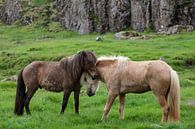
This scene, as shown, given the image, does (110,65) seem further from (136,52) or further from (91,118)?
(136,52)

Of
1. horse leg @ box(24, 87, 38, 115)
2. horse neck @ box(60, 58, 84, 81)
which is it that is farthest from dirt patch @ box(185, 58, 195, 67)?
horse leg @ box(24, 87, 38, 115)

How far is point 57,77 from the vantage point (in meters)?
17.3

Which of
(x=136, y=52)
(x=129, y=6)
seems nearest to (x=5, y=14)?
(x=129, y=6)

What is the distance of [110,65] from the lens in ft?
54.2

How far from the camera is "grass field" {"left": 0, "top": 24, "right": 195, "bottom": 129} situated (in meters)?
15.3

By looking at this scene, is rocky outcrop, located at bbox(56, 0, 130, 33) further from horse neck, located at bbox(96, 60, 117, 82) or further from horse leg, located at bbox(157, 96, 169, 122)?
horse leg, located at bbox(157, 96, 169, 122)

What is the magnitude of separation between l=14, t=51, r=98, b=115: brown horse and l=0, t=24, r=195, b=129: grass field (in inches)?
27.2

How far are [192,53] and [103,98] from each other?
1993 centimetres

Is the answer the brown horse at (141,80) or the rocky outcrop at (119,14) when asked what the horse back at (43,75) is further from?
the rocky outcrop at (119,14)

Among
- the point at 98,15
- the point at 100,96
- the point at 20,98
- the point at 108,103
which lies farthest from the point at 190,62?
the point at 98,15

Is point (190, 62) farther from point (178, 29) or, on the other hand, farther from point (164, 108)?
point (164, 108)

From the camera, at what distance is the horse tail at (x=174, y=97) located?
1509 cm

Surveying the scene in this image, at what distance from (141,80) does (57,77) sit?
348 centimetres

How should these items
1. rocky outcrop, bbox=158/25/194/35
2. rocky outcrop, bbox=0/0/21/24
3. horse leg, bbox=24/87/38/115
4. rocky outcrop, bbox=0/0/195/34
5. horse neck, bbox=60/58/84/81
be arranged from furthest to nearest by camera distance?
rocky outcrop, bbox=0/0/21/24 → rocky outcrop, bbox=0/0/195/34 → rocky outcrop, bbox=158/25/194/35 → horse leg, bbox=24/87/38/115 → horse neck, bbox=60/58/84/81
